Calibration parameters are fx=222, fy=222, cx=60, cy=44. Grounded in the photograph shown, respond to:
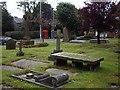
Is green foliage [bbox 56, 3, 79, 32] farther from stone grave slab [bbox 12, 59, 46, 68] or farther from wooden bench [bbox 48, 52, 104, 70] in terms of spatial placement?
wooden bench [bbox 48, 52, 104, 70]

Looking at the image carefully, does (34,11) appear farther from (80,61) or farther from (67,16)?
(80,61)

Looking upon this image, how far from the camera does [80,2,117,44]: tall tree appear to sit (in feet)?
56.9

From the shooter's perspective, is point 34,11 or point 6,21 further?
point 34,11

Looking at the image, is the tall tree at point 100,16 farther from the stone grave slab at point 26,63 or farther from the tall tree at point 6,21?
the tall tree at point 6,21

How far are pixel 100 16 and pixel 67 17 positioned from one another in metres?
7.83

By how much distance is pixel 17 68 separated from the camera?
28.5ft

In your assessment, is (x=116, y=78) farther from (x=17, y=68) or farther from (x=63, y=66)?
(x=17, y=68)

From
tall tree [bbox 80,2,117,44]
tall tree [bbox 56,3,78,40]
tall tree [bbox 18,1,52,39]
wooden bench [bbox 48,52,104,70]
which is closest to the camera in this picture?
wooden bench [bbox 48,52,104,70]

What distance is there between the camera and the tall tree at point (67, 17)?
24.8 m

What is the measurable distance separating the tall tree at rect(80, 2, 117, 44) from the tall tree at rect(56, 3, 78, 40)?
6.91 metres

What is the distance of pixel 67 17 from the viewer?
976 inches

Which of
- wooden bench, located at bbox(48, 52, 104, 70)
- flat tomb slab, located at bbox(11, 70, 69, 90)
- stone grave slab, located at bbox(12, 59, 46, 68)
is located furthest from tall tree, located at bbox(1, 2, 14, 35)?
flat tomb slab, located at bbox(11, 70, 69, 90)

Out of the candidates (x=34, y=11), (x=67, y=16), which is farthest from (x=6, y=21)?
(x=67, y=16)

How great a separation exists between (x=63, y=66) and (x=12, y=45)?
25.3 ft
